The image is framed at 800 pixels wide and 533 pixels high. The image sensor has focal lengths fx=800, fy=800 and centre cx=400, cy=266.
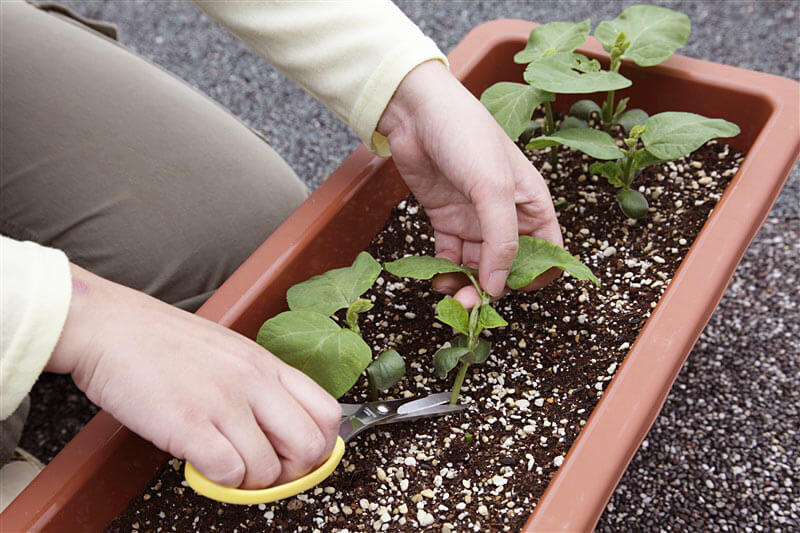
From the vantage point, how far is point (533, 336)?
2.53ft

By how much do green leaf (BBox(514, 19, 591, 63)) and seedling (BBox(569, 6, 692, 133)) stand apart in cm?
2

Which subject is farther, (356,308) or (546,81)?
(546,81)

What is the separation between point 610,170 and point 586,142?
0.06 meters

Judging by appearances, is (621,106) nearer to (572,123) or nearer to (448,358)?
(572,123)

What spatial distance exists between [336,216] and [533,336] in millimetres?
227

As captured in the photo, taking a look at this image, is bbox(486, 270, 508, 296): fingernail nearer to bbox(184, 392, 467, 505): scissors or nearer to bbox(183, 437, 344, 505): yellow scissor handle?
bbox(184, 392, 467, 505): scissors

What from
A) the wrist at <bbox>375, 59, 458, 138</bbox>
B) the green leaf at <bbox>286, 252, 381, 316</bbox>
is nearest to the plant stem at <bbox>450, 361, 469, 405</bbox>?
the green leaf at <bbox>286, 252, 381, 316</bbox>

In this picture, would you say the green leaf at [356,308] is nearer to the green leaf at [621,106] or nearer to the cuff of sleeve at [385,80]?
the cuff of sleeve at [385,80]

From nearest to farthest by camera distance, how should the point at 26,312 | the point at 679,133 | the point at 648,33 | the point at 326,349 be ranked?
the point at 26,312, the point at 326,349, the point at 679,133, the point at 648,33

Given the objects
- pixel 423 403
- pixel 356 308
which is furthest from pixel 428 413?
pixel 356 308

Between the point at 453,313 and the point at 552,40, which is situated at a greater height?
the point at 552,40

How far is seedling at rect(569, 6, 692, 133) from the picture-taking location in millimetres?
878

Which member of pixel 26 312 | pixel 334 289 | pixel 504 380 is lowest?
pixel 504 380

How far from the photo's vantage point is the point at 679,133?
2.64ft
